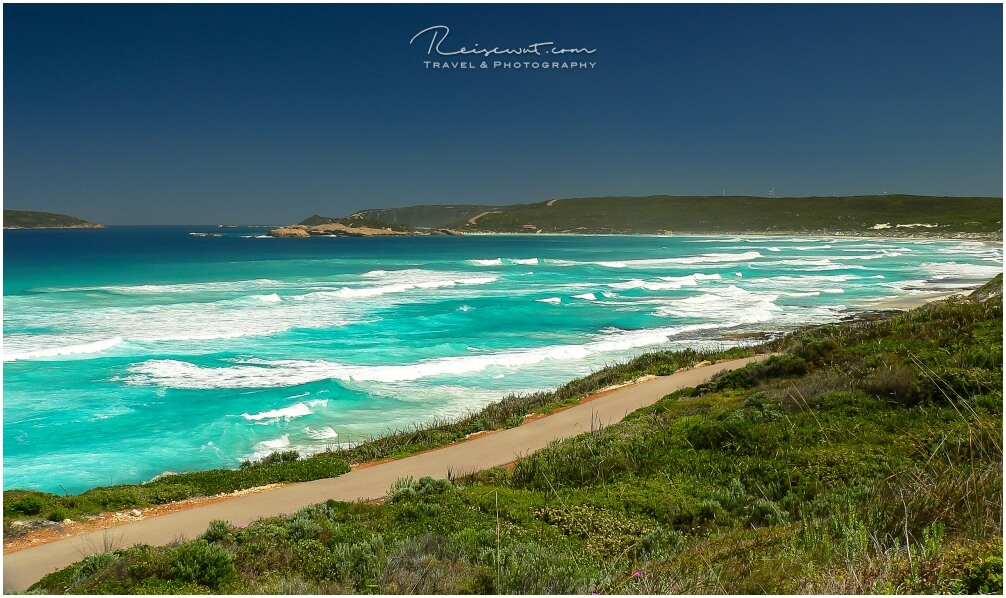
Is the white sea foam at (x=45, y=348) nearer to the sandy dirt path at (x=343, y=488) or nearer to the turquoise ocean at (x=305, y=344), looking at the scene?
the turquoise ocean at (x=305, y=344)

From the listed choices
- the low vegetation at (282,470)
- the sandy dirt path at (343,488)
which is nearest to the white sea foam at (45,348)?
the low vegetation at (282,470)

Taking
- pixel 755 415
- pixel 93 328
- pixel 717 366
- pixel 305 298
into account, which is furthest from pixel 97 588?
pixel 305 298

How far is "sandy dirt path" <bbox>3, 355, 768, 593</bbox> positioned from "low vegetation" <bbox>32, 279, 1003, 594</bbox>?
1334mm

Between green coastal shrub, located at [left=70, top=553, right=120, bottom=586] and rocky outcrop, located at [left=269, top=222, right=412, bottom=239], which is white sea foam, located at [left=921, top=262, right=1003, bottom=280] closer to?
green coastal shrub, located at [left=70, top=553, right=120, bottom=586]

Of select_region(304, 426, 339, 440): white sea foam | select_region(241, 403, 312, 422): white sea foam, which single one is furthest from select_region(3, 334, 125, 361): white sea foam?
select_region(304, 426, 339, 440): white sea foam

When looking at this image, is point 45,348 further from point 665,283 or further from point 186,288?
point 665,283

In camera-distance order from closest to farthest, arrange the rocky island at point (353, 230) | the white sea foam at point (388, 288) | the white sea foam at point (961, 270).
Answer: the white sea foam at point (388, 288), the white sea foam at point (961, 270), the rocky island at point (353, 230)

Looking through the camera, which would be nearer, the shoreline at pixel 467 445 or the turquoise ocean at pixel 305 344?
the shoreline at pixel 467 445

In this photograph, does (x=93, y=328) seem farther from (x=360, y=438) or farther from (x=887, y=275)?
(x=887, y=275)

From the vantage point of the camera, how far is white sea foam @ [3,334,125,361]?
24047mm

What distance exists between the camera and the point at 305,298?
41.8 m

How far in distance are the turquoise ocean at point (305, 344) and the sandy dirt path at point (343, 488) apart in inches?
168

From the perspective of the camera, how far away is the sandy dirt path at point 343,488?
7.55 metres

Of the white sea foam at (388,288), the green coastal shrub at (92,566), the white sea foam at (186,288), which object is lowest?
the white sea foam at (388,288)
